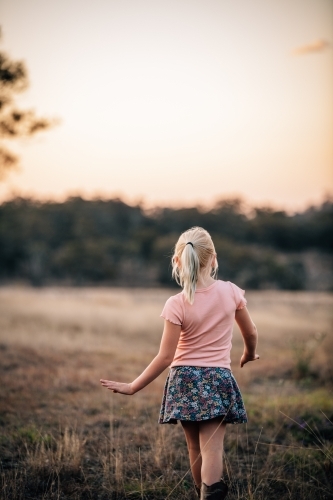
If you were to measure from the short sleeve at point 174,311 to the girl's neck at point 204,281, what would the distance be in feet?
0.51

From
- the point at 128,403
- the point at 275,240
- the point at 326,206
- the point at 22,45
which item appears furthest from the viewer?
the point at 326,206

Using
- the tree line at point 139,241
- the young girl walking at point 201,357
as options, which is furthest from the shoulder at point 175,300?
the tree line at point 139,241

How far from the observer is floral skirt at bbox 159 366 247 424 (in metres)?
2.63

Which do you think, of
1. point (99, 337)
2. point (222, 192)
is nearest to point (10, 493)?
point (99, 337)

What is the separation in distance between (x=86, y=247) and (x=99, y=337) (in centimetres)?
3362

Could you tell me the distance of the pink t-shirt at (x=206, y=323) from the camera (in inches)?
104

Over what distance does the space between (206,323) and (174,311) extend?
210 mm

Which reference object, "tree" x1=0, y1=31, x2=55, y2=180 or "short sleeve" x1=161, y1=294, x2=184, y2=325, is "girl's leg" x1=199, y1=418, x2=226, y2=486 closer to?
"short sleeve" x1=161, y1=294, x2=184, y2=325

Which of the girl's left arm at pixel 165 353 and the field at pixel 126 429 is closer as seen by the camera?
the girl's left arm at pixel 165 353

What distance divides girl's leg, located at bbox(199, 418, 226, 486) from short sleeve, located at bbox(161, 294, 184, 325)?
634 mm

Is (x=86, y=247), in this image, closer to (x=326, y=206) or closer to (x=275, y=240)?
(x=275, y=240)

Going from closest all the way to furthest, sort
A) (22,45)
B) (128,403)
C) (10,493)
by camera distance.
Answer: (10,493) < (128,403) < (22,45)

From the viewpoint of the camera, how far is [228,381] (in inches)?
106

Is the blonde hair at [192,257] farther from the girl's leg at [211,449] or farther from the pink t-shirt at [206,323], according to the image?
the girl's leg at [211,449]
